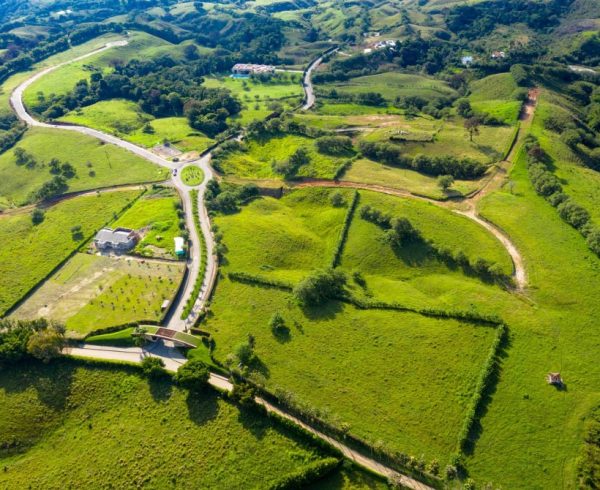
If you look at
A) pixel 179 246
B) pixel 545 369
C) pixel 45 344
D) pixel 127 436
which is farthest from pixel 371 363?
pixel 45 344

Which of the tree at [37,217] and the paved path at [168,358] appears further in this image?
the tree at [37,217]

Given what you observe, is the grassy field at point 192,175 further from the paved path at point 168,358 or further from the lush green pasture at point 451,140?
the paved path at point 168,358

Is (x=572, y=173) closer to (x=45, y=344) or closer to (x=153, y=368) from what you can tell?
(x=153, y=368)

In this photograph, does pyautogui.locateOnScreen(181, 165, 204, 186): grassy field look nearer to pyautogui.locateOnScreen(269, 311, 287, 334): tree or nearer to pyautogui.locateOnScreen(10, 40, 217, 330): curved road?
pyautogui.locateOnScreen(10, 40, 217, 330): curved road

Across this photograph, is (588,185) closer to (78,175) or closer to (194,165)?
(194,165)

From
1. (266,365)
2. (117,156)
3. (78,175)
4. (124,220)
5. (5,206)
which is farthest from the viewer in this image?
(117,156)

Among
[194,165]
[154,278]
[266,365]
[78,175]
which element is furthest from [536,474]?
[78,175]

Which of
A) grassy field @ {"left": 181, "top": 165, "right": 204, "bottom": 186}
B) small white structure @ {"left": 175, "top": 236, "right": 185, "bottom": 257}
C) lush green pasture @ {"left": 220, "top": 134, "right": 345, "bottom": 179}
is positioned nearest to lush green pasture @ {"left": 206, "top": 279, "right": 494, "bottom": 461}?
small white structure @ {"left": 175, "top": 236, "right": 185, "bottom": 257}

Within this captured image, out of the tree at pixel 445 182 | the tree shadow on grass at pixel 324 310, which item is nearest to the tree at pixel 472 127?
the tree at pixel 445 182
